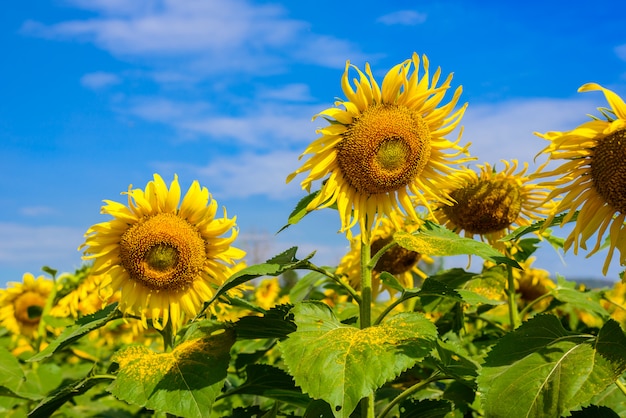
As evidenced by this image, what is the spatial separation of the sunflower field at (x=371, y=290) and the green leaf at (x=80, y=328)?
11 mm

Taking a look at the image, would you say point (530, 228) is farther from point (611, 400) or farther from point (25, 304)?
point (25, 304)

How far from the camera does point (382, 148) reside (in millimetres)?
3045

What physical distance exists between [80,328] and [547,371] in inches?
78.1

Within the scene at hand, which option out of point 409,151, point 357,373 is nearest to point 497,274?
point 409,151

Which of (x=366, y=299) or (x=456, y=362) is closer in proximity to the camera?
(x=366, y=299)

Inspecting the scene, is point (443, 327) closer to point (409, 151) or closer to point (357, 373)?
point (409, 151)

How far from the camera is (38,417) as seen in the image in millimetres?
3086

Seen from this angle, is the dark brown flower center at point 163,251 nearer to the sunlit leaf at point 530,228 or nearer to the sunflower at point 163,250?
the sunflower at point 163,250

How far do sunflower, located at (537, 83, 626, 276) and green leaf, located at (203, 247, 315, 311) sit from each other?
0.96m

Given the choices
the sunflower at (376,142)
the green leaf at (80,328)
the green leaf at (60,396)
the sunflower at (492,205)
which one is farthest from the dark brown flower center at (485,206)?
the green leaf at (60,396)

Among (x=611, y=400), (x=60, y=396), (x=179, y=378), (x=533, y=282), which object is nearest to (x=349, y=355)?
(x=179, y=378)

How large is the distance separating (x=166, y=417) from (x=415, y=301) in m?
2.25

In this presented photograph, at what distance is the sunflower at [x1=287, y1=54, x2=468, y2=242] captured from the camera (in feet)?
9.80

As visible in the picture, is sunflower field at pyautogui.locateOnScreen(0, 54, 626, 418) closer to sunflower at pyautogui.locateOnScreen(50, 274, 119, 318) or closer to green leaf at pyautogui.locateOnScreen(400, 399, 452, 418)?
green leaf at pyautogui.locateOnScreen(400, 399, 452, 418)
